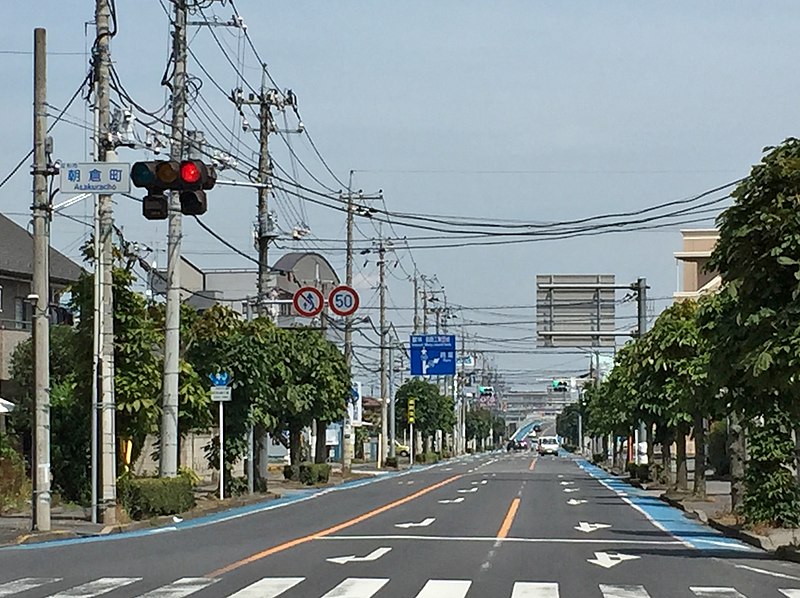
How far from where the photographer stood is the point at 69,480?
106 feet

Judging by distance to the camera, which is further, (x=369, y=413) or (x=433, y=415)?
(x=369, y=413)

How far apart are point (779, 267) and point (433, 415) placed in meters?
82.7

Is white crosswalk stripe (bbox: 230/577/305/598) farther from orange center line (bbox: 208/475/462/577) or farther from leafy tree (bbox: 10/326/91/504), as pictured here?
leafy tree (bbox: 10/326/91/504)

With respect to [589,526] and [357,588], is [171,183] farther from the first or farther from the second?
[589,526]

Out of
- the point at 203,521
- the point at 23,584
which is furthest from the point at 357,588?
the point at 203,521

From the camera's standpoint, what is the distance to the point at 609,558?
1994 cm

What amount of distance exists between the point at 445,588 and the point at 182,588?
9.87 feet

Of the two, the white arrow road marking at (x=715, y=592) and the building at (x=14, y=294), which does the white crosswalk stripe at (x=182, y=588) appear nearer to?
the white arrow road marking at (x=715, y=592)

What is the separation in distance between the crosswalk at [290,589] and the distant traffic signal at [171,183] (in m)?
4.61

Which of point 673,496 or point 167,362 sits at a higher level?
point 167,362

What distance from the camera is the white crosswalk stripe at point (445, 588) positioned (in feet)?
49.0

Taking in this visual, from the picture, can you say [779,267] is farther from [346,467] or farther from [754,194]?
[346,467]

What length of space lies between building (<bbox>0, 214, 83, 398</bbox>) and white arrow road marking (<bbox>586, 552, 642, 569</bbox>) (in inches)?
1133

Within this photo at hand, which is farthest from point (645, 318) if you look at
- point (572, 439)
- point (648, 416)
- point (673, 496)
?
point (572, 439)
